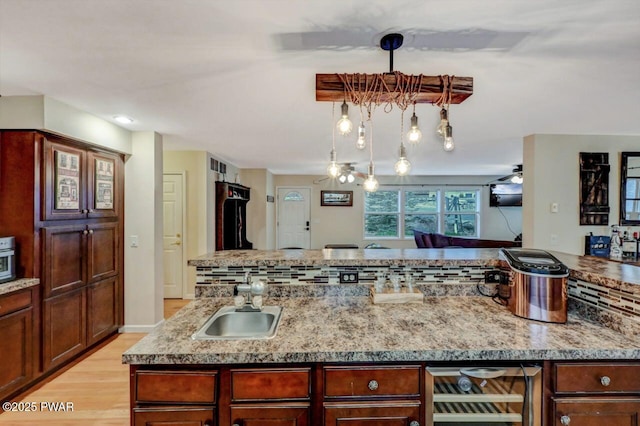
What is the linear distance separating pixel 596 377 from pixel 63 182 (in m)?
3.71

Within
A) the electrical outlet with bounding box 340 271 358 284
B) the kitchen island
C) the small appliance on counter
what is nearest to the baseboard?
the kitchen island

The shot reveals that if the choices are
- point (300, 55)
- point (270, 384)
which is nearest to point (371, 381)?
point (270, 384)

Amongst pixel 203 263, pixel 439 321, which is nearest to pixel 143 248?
pixel 203 263

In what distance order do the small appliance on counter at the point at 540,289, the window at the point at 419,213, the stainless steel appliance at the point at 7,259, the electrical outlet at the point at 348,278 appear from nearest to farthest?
the small appliance on counter at the point at 540,289
the electrical outlet at the point at 348,278
the stainless steel appliance at the point at 7,259
the window at the point at 419,213

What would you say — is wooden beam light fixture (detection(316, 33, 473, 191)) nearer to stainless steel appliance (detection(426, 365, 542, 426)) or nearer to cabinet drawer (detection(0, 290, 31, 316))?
stainless steel appliance (detection(426, 365, 542, 426))

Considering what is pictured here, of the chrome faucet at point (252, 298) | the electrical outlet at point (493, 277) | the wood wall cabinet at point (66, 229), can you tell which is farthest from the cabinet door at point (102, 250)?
the electrical outlet at point (493, 277)

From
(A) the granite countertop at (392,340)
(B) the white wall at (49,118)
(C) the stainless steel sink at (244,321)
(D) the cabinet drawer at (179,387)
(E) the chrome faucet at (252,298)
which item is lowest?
(D) the cabinet drawer at (179,387)

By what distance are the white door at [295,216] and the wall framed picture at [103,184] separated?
4466mm

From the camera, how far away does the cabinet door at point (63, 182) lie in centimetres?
244

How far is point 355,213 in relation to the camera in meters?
7.54

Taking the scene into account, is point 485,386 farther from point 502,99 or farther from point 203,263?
point 502,99

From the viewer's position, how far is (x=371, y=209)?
301 inches

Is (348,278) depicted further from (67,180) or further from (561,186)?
(561,186)

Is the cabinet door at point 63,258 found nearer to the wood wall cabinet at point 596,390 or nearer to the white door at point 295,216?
the wood wall cabinet at point 596,390
